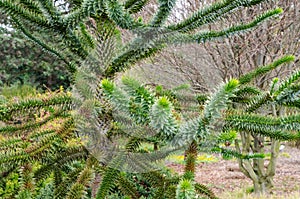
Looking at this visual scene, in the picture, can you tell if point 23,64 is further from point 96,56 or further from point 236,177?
point 96,56

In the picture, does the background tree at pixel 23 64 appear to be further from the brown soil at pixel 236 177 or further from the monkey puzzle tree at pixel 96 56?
the monkey puzzle tree at pixel 96 56

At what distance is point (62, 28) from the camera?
1.22m

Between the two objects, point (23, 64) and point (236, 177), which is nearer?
point (236, 177)

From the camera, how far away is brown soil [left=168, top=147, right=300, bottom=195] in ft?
22.7

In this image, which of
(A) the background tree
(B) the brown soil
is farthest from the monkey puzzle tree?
(A) the background tree

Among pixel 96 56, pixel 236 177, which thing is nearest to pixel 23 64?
pixel 236 177

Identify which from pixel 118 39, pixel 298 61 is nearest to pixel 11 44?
pixel 298 61

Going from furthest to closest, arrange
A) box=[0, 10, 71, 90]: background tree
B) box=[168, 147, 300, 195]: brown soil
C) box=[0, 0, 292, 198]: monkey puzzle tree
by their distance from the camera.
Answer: box=[0, 10, 71, 90]: background tree, box=[168, 147, 300, 195]: brown soil, box=[0, 0, 292, 198]: monkey puzzle tree

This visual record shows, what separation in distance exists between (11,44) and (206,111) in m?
17.7

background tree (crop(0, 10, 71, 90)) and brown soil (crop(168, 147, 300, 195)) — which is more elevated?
background tree (crop(0, 10, 71, 90))

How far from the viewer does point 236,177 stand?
8219mm

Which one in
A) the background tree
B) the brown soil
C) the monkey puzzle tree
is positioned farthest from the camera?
the background tree

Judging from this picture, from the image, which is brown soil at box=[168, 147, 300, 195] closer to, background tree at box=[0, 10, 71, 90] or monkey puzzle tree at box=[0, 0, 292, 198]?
monkey puzzle tree at box=[0, 0, 292, 198]

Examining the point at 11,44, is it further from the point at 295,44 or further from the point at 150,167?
the point at 150,167
